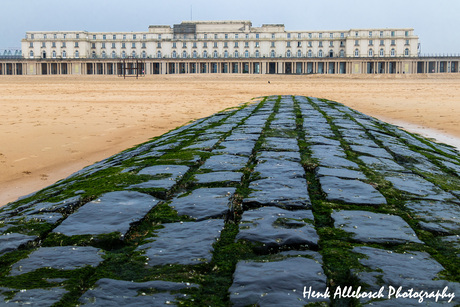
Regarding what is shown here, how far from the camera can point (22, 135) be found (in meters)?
9.50

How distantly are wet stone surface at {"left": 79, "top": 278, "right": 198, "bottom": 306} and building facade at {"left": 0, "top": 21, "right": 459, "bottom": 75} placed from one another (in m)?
92.1

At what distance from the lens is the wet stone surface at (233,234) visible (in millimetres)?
2021

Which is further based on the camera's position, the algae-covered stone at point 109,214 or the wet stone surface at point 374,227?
the algae-covered stone at point 109,214

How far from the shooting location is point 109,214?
3.07m

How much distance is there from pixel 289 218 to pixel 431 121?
36.6 feet

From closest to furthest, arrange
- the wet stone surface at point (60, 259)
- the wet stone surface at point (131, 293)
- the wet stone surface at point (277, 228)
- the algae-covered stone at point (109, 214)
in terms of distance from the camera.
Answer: the wet stone surface at point (131, 293)
the wet stone surface at point (60, 259)
the wet stone surface at point (277, 228)
the algae-covered stone at point (109, 214)

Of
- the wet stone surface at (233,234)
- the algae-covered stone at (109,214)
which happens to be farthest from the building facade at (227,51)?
the algae-covered stone at (109,214)

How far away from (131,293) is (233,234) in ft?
2.75

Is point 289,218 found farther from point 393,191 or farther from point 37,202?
point 37,202

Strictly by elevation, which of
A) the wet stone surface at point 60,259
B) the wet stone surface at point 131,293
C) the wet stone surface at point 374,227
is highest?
the wet stone surface at point 374,227

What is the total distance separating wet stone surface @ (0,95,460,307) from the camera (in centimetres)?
202

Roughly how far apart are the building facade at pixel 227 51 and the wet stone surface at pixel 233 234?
8992cm

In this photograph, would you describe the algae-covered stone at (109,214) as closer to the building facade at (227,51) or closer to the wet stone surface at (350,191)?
the wet stone surface at (350,191)

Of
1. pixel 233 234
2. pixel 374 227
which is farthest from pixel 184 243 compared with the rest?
pixel 374 227
